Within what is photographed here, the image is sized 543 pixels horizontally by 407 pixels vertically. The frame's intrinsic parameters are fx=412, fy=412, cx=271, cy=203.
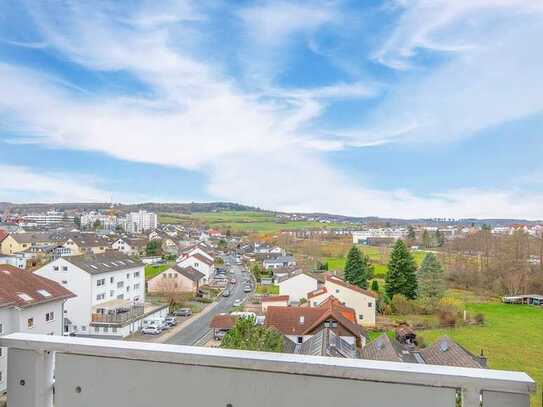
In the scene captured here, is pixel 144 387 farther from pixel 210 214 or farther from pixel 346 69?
pixel 210 214

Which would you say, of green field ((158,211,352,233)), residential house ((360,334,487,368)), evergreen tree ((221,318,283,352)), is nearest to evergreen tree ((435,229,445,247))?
residential house ((360,334,487,368))

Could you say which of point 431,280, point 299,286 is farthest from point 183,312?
point 431,280

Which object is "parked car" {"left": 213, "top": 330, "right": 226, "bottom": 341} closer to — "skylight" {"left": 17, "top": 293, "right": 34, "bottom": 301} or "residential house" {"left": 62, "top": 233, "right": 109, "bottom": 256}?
"skylight" {"left": 17, "top": 293, "right": 34, "bottom": 301}

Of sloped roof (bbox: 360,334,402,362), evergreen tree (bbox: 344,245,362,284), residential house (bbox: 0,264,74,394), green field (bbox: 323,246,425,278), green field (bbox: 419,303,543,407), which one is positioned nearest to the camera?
residential house (bbox: 0,264,74,394)

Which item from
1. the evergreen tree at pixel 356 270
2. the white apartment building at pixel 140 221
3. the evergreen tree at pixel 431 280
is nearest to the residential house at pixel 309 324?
the evergreen tree at pixel 431 280

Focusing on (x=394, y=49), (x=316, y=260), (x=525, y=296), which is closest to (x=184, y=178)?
(x=394, y=49)

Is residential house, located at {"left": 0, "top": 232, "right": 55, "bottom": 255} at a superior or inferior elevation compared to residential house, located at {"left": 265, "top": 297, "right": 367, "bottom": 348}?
superior
